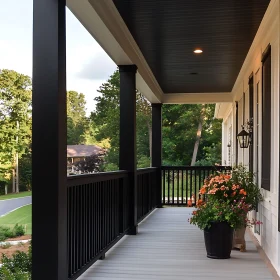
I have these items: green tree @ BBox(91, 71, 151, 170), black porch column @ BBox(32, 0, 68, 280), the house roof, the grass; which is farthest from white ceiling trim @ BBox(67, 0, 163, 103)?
green tree @ BBox(91, 71, 151, 170)

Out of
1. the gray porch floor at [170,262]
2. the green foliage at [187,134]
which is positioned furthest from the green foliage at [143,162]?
the gray porch floor at [170,262]

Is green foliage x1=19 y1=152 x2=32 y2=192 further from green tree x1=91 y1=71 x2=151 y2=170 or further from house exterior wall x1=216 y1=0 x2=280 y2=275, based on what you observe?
green tree x1=91 y1=71 x2=151 y2=170

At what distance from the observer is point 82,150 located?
14.9 meters

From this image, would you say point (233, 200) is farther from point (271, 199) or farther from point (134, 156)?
point (134, 156)

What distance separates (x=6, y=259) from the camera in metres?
4.43

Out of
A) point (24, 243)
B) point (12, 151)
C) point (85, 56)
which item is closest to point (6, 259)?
point (24, 243)

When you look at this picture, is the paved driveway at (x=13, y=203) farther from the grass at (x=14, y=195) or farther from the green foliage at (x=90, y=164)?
the green foliage at (x=90, y=164)

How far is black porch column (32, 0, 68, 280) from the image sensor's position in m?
3.47

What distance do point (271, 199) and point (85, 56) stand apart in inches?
755

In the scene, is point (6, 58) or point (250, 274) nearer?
point (250, 274)

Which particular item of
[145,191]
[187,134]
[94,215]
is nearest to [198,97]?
[145,191]

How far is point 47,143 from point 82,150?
11.4 m

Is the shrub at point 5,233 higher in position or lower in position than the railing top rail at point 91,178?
A: lower

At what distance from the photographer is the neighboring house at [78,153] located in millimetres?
12422
